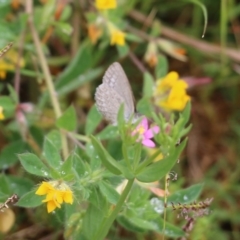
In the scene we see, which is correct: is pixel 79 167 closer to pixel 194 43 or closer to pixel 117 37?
pixel 117 37

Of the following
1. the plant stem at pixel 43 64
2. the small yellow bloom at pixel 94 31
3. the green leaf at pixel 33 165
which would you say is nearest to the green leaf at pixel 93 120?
the plant stem at pixel 43 64

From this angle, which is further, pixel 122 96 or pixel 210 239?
pixel 210 239

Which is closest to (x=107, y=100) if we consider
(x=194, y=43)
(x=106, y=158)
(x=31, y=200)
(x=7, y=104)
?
(x=106, y=158)

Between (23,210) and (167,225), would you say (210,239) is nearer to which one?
(167,225)

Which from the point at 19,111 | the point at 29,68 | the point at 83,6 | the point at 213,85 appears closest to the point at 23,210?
the point at 19,111

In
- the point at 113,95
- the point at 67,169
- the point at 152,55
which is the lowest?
the point at 152,55

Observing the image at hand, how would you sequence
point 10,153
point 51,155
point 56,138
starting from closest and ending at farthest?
1. point 51,155
2. point 56,138
3. point 10,153
